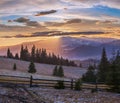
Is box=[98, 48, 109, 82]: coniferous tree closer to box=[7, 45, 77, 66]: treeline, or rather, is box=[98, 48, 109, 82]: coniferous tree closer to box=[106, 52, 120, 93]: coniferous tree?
box=[106, 52, 120, 93]: coniferous tree

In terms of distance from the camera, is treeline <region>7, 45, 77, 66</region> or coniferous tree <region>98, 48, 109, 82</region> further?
treeline <region>7, 45, 77, 66</region>

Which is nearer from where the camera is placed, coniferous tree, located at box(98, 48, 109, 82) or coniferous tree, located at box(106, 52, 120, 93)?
coniferous tree, located at box(106, 52, 120, 93)

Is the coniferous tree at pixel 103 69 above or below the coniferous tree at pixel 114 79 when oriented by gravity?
below

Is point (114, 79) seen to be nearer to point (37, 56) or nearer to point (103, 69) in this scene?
point (103, 69)

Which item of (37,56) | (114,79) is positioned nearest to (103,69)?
(114,79)

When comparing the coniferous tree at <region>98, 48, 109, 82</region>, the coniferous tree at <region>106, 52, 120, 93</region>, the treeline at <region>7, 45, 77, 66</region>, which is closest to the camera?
the coniferous tree at <region>106, 52, 120, 93</region>

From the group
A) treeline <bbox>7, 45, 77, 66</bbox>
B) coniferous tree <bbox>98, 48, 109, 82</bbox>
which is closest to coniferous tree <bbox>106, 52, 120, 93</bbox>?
coniferous tree <bbox>98, 48, 109, 82</bbox>

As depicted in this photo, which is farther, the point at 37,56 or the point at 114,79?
the point at 37,56

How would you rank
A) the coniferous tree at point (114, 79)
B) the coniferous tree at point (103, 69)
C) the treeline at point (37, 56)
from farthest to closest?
the treeline at point (37, 56), the coniferous tree at point (103, 69), the coniferous tree at point (114, 79)

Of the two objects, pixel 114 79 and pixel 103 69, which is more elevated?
pixel 114 79

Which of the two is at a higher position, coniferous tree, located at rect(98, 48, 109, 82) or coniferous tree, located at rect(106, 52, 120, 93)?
coniferous tree, located at rect(106, 52, 120, 93)

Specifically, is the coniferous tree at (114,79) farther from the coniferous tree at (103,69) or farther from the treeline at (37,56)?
the treeline at (37,56)

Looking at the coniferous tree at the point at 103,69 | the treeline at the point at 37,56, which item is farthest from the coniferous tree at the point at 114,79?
the treeline at the point at 37,56

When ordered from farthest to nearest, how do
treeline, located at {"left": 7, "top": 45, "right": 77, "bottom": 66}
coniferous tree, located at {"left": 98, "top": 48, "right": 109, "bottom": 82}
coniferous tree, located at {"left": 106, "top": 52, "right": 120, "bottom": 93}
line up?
treeline, located at {"left": 7, "top": 45, "right": 77, "bottom": 66} → coniferous tree, located at {"left": 98, "top": 48, "right": 109, "bottom": 82} → coniferous tree, located at {"left": 106, "top": 52, "right": 120, "bottom": 93}
